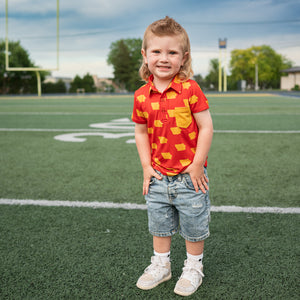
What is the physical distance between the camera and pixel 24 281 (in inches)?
73.0

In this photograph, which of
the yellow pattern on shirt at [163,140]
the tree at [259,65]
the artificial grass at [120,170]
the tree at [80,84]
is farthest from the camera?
the tree at [259,65]

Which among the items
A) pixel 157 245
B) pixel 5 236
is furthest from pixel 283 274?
pixel 5 236

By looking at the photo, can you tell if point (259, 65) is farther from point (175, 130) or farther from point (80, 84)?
point (175, 130)

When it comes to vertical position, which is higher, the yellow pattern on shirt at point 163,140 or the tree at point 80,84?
the tree at point 80,84

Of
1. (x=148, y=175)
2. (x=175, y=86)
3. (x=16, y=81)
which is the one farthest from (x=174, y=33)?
(x=16, y=81)

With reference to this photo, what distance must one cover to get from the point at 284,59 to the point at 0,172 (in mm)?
109970

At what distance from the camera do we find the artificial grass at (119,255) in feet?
5.83

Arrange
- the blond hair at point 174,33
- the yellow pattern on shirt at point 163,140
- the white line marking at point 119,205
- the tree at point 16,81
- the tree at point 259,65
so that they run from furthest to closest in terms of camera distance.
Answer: the tree at point 259,65 < the tree at point 16,81 < the white line marking at point 119,205 < the yellow pattern on shirt at point 163,140 < the blond hair at point 174,33

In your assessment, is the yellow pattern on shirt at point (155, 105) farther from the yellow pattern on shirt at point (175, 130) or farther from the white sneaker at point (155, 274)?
the white sneaker at point (155, 274)

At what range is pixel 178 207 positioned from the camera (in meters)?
1.82

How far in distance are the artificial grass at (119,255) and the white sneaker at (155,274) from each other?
32mm

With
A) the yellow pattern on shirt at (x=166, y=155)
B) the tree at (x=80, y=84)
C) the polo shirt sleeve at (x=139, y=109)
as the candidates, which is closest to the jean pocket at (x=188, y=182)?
the yellow pattern on shirt at (x=166, y=155)

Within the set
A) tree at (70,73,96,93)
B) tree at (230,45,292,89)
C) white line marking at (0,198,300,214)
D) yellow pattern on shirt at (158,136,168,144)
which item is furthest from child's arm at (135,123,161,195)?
tree at (230,45,292,89)

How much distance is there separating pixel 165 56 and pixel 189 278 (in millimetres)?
1080
